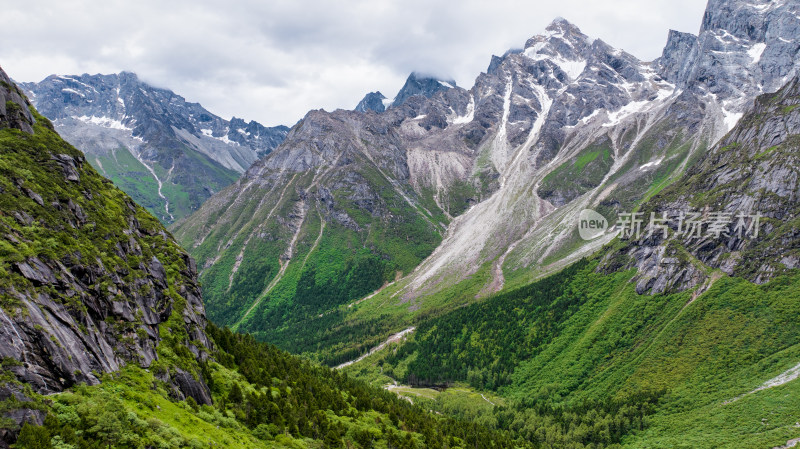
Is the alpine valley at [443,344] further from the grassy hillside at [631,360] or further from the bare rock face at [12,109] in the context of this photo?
the grassy hillside at [631,360]

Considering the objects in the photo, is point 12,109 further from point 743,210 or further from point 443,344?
point 743,210

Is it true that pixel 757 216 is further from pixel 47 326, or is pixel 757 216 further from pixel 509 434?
pixel 47 326

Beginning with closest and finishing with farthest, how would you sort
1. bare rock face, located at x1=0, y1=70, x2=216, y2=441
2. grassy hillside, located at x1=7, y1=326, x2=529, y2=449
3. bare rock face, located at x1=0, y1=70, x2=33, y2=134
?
grassy hillside, located at x1=7, y1=326, x2=529, y2=449
bare rock face, located at x1=0, y1=70, x2=216, y2=441
bare rock face, located at x1=0, y1=70, x2=33, y2=134

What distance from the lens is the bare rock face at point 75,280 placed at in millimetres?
33688

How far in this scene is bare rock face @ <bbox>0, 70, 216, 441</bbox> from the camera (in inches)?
1326

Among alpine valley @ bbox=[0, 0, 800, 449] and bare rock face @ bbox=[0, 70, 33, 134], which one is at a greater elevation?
bare rock face @ bbox=[0, 70, 33, 134]

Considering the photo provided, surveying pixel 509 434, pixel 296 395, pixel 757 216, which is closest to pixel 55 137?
pixel 296 395

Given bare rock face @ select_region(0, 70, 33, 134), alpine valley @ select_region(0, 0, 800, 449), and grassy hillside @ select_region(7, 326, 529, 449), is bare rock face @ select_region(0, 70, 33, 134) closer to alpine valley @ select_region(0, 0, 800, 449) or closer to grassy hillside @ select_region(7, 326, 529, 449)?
alpine valley @ select_region(0, 0, 800, 449)

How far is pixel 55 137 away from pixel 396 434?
72.7m

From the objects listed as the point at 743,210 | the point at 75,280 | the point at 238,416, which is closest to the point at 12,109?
the point at 75,280

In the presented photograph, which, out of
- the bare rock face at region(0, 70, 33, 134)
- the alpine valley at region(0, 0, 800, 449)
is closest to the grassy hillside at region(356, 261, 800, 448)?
the alpine valley at region(0, 0, 800, 449)

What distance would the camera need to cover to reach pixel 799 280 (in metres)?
121

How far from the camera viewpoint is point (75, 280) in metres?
43.5

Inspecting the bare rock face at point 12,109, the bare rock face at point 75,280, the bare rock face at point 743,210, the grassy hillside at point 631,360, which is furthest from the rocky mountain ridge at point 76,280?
the bare rock face at point 743,210
